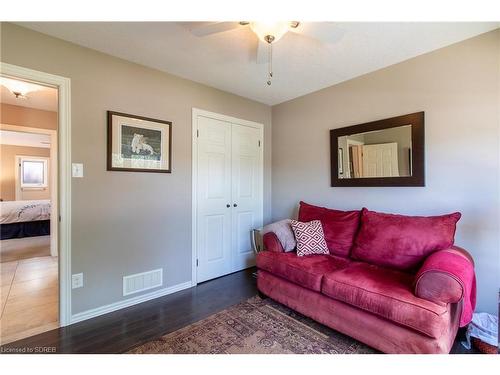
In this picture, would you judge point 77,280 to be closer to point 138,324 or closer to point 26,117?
point 138,324

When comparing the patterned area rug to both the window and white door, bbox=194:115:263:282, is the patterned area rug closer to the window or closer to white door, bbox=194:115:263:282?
white door, bbox=194:115:263:282

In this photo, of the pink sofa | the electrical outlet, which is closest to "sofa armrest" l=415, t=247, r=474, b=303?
the pink sofa

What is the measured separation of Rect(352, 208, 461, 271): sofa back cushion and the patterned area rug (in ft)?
2.34

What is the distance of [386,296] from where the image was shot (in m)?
1.58

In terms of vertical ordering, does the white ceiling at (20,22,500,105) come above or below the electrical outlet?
above

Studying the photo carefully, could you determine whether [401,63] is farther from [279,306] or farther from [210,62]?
[279,306]

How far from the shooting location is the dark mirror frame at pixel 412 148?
2.23 metres

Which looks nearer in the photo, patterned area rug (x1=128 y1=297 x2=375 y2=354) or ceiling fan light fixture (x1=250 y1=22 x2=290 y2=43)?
ceiling fan light fixture (x1=250 y1=22 x2=290 y2=43)

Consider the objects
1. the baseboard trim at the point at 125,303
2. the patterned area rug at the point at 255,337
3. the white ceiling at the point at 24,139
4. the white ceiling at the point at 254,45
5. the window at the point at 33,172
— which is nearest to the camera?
the patterned area rug at the point at 255,337

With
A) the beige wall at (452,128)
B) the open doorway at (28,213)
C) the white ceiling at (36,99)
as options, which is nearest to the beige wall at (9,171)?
the open doorway at (28,213)

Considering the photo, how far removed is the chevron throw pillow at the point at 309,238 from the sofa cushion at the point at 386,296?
39 centimetres

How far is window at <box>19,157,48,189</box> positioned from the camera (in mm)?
7035

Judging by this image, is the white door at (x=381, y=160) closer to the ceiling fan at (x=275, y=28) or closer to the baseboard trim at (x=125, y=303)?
the ceiling fan at (x=275, y=28)
